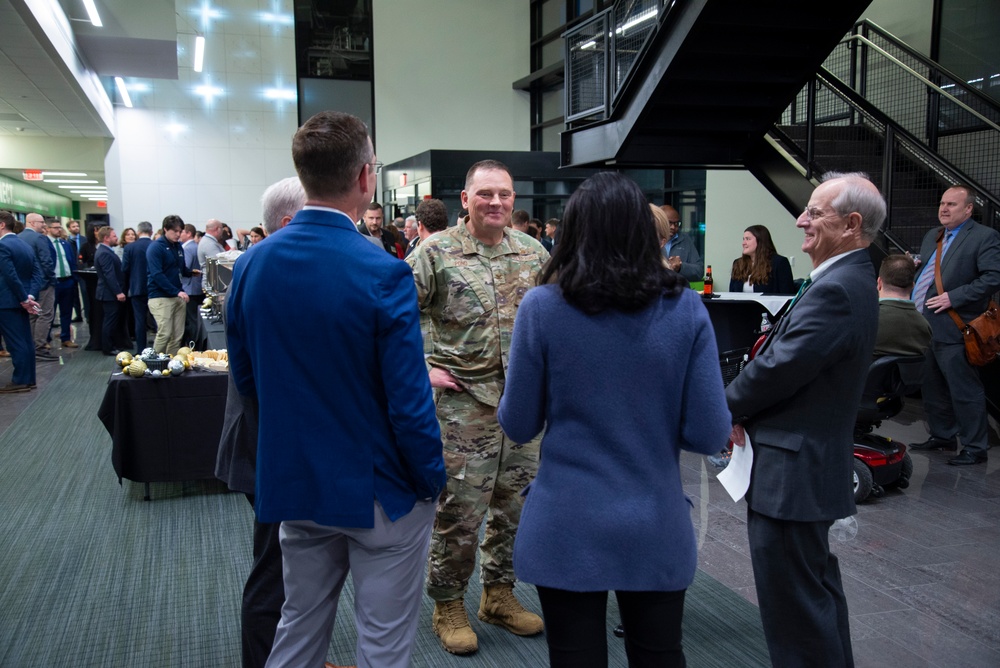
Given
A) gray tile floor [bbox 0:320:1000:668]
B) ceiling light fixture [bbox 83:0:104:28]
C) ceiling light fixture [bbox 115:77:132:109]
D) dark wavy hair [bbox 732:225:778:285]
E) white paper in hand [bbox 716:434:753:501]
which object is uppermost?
ceiling light fixture [bbox 115:77:132:109]

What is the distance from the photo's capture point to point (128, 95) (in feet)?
48.5

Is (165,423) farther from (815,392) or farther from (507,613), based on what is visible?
(815,392)

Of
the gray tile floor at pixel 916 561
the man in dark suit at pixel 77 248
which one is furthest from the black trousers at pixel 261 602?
the man in dark suit at pixel 77 248

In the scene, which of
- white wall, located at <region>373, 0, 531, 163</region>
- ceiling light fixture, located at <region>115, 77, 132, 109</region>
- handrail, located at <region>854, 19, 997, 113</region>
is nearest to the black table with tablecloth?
handrail, located at <region>854, 19, 997, 113</region>

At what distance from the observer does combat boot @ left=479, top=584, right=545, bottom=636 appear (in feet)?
9.30

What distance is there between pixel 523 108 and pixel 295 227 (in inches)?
695

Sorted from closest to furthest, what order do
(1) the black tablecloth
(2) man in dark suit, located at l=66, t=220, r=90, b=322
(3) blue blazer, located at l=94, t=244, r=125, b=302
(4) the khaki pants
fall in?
(1) the black tablecloth
(4) the khaki pants
(3) blue blazer, located at l=94, t=244, r=125, b=302
(2) man in dark suit, located at l=66, t=220, r=90, b=322

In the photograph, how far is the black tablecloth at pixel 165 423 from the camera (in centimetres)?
440

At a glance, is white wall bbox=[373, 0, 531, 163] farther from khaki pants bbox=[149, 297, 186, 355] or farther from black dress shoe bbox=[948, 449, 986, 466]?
black dress shoe bbox=[948, 449, 986, 466]

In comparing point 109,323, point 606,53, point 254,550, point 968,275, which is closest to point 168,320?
point 109,323

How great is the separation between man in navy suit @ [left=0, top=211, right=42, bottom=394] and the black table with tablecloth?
3607 mm

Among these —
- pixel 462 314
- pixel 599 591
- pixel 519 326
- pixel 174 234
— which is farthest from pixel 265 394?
pixel 174 234

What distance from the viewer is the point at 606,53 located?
23.1ft

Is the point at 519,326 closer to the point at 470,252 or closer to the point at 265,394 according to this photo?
the point at 265,394
